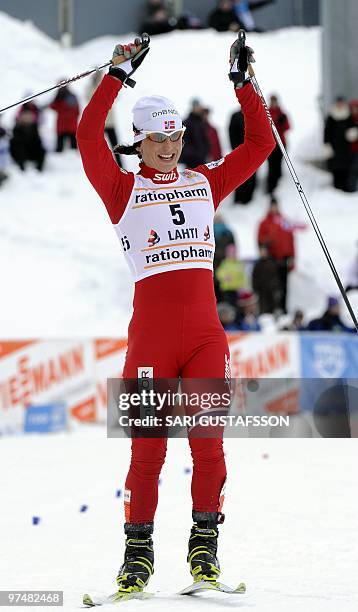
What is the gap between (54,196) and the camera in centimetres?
2183

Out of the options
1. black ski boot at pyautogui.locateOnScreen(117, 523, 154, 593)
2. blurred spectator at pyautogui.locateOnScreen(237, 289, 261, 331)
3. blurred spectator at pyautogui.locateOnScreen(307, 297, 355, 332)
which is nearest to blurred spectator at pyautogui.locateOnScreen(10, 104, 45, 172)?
blurred spectator at pyautogui.locateOnScreen(237, 289, 261, 331)

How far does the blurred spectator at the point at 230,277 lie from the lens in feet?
56.7

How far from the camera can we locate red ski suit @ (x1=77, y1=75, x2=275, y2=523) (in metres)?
5.86

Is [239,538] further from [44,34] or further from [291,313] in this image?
[44,34]

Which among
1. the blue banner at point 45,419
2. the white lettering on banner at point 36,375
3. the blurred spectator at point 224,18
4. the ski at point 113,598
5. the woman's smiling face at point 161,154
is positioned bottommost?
the ski at point 113,598

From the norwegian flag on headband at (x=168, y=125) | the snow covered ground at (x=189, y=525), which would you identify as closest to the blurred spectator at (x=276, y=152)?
the snow covered ground at (x=189, y=525)

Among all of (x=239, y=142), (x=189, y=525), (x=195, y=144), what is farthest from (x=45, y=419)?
(x=239, y=142)

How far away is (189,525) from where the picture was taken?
7.86 metres

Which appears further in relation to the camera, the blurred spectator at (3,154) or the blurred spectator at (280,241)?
the blurred spectator at (3,154)

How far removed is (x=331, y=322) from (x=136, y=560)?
9.90 meters

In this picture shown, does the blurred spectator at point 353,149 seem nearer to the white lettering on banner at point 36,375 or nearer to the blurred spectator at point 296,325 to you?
the blurred spectator at point 296,325

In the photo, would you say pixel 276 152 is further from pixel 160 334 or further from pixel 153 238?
pixel 160 334

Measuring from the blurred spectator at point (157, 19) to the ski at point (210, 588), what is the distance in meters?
25.0

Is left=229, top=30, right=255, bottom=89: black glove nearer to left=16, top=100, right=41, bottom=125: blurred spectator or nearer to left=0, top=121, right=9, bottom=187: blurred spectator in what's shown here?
left=0, top=121, right=9, bottom=187: blurred spectator
